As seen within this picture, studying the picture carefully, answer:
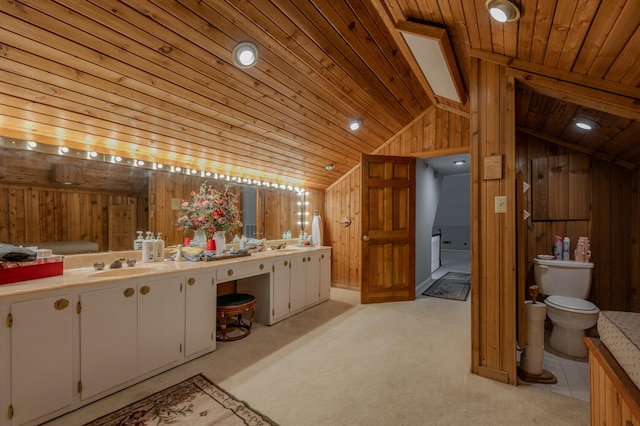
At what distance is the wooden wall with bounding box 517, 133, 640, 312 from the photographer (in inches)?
111

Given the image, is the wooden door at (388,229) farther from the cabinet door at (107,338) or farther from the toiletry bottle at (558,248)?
the cabinet door at (107,338)

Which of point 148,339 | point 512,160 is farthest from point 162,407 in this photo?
point 512,160

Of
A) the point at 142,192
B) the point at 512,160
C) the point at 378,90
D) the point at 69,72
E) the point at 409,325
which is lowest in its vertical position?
the point at 409,325

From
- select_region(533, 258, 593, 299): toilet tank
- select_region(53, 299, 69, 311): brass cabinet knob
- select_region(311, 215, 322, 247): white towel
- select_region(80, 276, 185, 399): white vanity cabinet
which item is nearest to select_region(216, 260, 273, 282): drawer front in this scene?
select_region(80, 276, 185, 399): white vanity cabinet

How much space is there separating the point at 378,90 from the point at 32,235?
326cm

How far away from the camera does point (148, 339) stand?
85.8 inches

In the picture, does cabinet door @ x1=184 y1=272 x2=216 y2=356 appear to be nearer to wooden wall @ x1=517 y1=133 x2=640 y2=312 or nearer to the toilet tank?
the toilet tank

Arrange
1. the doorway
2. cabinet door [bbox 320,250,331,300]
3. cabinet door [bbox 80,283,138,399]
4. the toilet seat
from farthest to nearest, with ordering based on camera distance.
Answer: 1. the doorway
2. cabinet door [bbox 320,250,331,300]
3. the toilet seat
4. cabinet door [bbox 80,283,138,399]

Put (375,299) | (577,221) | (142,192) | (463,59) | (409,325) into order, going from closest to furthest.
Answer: (463,59) → (142,192) → (577,221) → (409,325) → (375,299)

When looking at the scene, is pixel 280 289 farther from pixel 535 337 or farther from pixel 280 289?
pixel 535 337

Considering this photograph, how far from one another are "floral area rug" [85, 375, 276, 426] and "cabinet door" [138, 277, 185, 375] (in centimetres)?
29

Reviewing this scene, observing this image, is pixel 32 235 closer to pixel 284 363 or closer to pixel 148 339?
pixel 148 339

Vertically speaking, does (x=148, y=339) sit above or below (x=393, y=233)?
below

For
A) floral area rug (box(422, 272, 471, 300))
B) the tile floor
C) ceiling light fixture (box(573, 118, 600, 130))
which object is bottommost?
floral area rug (box(422, 272, 471, 300))
